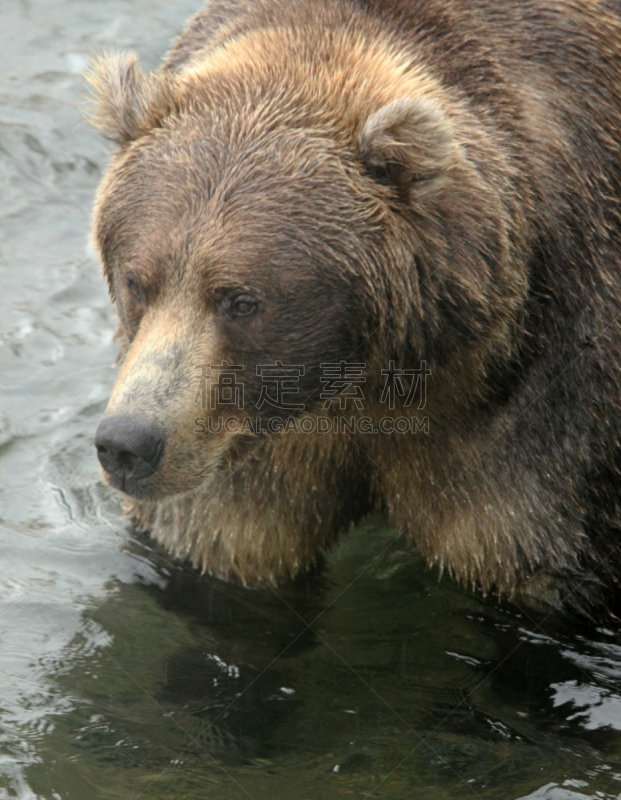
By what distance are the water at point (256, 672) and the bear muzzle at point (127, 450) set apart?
138 centimetres

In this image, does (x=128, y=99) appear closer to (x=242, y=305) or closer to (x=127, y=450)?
(x=242, y=305)

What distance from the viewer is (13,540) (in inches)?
278

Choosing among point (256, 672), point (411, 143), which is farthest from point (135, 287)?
point (256, 672)

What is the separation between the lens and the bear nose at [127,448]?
4531 mm

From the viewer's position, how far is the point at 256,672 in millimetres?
5992

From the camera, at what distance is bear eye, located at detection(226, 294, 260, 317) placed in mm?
4750

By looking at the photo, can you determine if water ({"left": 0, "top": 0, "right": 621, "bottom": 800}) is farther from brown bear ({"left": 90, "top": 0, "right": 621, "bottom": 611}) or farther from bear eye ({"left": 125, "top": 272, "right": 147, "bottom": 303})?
bear eye ({"left": 125, "top": 272, "right": 147, "bottom": 303})

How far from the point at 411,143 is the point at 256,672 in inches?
114

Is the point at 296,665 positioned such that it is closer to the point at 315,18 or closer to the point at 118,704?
the point at 118,704

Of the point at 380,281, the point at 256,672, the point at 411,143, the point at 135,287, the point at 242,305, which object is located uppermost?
the point at 411,143

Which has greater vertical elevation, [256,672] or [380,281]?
[380,281]

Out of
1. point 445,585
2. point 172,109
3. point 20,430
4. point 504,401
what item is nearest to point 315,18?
point 172,109

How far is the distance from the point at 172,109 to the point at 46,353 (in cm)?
412

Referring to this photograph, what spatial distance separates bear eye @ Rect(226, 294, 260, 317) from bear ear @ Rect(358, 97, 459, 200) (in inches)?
31.6
